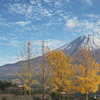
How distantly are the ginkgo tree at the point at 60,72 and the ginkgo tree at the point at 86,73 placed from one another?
87cm

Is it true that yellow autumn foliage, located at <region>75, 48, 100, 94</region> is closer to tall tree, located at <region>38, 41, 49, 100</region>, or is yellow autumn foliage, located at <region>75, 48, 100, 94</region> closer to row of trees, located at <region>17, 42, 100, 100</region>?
row of trees, located at <region>17, 42, 100, 100</region>

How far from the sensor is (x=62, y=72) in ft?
58.7

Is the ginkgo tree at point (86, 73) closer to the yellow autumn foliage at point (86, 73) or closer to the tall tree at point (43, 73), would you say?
the yellow autumn foliage at point (86, 73)

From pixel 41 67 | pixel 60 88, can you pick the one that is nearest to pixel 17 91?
pixel 60 88

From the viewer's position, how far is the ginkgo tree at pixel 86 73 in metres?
17.2

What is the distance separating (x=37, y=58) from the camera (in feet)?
56.4

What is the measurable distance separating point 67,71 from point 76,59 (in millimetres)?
2238

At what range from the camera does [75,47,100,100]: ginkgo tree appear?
17219 millimetres

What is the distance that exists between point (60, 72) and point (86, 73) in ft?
8.91

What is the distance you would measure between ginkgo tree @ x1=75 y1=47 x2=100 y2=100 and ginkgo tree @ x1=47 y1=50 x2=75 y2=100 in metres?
0.87

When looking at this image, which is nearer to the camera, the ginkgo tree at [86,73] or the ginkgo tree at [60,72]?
the ginkgo tree at [86,73]

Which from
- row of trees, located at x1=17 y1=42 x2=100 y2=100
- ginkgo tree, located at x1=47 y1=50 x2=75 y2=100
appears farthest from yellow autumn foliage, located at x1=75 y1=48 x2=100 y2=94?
ginkgo tree, located at x1=47 y1=50 x2=75 y2=100

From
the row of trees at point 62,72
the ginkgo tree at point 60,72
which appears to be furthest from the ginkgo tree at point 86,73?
the ginkgo tree at point 60,72

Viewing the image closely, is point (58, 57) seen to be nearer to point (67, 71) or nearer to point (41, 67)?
point (67, 71)
